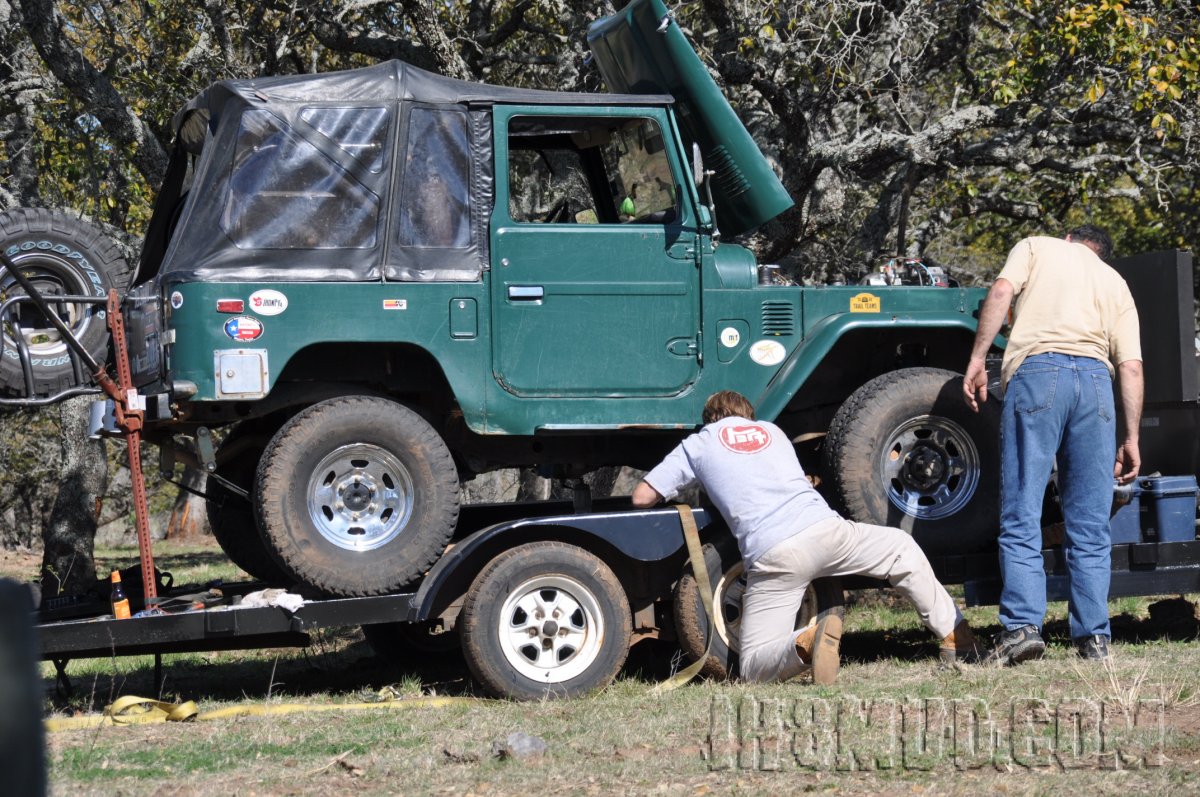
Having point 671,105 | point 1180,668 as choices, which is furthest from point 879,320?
point 1180,668

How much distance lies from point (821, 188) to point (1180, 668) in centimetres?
600

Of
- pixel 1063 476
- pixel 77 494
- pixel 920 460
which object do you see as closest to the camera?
pixel 1063 476

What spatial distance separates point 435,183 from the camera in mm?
6871

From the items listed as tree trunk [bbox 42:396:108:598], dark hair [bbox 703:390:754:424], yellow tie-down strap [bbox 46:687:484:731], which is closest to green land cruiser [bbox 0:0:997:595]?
dark hair [bbox 703:390:754:424]

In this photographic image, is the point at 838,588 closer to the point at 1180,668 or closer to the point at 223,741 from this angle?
the point at 1180,668

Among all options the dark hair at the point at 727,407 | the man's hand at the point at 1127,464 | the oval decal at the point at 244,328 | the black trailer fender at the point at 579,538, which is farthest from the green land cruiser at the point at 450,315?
the man's hand at the point at 1127,464

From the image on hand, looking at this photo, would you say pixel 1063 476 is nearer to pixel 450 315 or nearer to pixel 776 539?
pixel 776 539

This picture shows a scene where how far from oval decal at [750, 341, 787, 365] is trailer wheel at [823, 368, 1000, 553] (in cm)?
41

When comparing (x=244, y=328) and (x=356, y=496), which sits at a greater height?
(x=244, y=328)

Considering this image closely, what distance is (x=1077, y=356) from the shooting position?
275 inches

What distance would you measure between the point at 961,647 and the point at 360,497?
2.93 m

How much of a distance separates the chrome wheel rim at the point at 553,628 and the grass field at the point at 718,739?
0.67 ft

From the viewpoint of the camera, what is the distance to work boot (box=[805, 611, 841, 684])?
21.5 ft

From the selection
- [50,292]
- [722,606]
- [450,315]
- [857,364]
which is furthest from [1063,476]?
[50,292]
